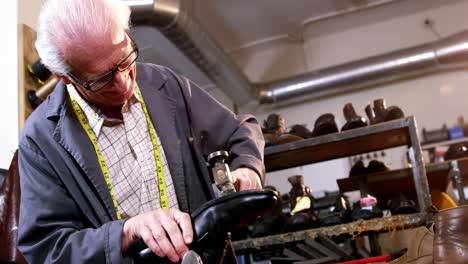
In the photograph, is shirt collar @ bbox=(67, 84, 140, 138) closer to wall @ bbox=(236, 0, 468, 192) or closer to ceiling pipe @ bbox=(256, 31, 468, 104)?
ceiling pipe @ bbox=(256, 31, 468, 104)

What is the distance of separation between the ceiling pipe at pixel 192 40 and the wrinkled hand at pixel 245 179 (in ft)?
8.88

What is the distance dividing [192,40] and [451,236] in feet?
11.7

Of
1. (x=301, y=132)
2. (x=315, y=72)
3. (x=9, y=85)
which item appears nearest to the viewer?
(x=9, y=85)

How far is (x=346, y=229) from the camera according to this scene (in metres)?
2.25

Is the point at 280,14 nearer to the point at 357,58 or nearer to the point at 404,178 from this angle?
the point at 357,58

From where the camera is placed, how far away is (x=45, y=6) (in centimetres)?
138

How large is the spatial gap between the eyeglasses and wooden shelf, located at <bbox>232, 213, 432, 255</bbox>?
49.9 inches

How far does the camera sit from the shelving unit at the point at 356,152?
2213 mm

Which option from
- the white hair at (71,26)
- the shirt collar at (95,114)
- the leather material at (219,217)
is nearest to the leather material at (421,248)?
the leather material at (219,217)

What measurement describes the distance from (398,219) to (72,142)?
1.45 metres

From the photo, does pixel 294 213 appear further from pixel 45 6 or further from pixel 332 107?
pixel 332 107

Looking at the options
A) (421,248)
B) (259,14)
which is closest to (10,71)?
(421,248)

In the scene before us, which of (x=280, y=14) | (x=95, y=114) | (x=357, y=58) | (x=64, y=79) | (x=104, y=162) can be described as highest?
(x=280, y=14)

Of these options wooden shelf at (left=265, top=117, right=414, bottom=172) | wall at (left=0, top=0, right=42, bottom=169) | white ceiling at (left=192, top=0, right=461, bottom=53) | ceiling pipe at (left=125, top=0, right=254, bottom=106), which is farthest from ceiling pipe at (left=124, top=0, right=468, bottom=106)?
wooden shelf at (left=265, top=117, right=414, bottom=172)
